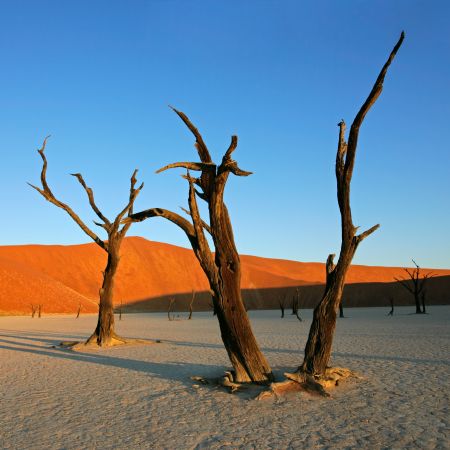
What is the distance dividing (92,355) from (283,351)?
218 inches

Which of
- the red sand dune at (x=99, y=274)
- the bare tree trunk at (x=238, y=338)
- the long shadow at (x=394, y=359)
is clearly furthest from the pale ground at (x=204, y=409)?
the red sand dune at (x=99, y=274)

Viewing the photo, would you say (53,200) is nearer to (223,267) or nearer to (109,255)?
(109,255)

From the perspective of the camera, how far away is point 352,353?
13.2 meters

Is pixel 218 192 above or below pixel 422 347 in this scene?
above

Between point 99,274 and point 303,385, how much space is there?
8552 centimetres

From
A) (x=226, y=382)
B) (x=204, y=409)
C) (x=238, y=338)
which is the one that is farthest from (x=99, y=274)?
(x=204, y=409)

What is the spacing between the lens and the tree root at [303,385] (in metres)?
7.66

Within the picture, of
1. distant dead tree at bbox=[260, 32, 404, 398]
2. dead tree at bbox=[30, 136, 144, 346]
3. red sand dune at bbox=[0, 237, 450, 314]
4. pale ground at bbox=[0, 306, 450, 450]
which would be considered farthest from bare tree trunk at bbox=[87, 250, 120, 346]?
red sand dune at bbox=[0, 237, 450, 314]

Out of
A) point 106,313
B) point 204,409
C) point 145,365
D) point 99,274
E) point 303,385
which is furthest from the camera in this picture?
point 99,274

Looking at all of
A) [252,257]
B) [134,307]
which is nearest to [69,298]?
[134,307]

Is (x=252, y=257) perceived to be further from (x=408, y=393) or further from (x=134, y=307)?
(x=408, y=393)

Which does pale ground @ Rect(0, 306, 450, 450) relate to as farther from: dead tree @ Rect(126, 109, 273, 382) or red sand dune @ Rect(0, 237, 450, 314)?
red sand dune @ Rect(0, 237, 450, 314)

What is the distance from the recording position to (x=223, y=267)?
27.8 ft

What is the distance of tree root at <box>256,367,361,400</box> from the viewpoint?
25.1 ft
